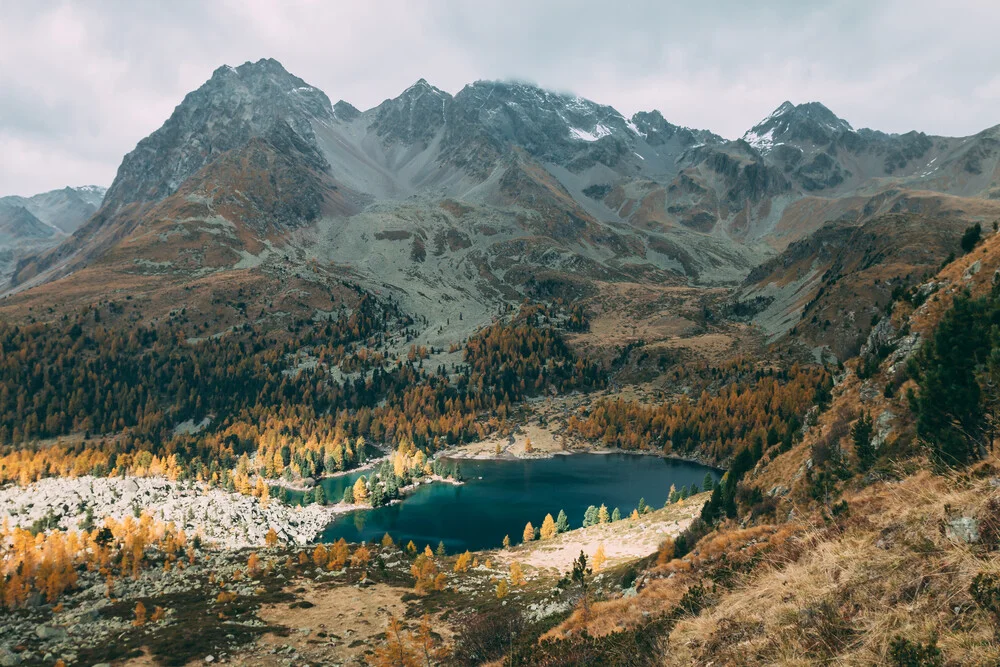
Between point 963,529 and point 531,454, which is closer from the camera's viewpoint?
point 963,529

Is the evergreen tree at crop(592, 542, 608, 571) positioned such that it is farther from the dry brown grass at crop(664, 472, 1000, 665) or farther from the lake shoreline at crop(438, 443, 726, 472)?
the lake shoreline at crop(438, 443, 726, 472)

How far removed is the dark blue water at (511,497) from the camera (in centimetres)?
11806

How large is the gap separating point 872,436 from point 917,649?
4087 cm

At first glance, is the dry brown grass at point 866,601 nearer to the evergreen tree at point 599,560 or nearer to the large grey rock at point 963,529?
the large grey rock at point 963,529

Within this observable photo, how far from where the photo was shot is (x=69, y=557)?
74500mm

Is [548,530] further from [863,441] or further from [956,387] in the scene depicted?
[956,387]

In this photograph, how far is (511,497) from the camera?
465 feet

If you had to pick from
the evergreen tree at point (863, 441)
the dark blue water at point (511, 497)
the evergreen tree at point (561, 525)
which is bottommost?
the dark blue water at point (511, 497)

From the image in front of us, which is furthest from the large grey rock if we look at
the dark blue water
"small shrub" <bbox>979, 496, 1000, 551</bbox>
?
the dark blue water

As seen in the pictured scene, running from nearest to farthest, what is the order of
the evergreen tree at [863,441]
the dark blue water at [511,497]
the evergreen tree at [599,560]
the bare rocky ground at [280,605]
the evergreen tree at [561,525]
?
the evergreen tree at [863,441]
the bare rocky ground at [280,605]
the evergreen tree at [599,560]
the evergreen tree at [561,525]
the dark blue water at [511,497]

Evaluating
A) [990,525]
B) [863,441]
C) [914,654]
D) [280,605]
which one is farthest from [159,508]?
[990,525]

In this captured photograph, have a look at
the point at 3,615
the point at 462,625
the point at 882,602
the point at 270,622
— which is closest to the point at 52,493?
the point at 3,615

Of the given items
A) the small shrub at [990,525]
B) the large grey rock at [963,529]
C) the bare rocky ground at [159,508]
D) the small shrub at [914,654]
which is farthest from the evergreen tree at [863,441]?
the bare rocky ground at [159,508]

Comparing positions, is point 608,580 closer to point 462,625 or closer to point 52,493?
point 462,625
